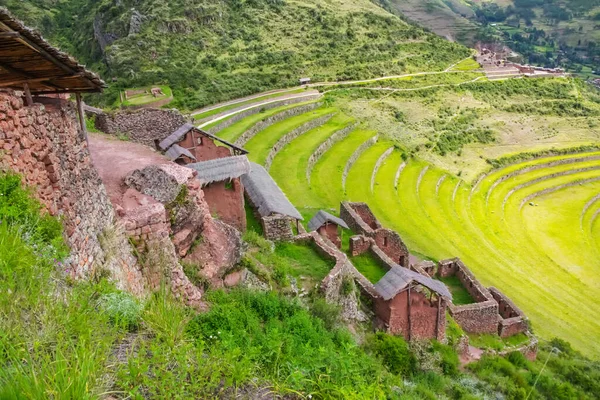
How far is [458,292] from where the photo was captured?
20062mm

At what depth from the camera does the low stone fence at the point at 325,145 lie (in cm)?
3122

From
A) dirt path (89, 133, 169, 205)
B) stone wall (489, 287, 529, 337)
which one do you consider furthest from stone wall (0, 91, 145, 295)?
stone wall (489, 287, 529, 337)

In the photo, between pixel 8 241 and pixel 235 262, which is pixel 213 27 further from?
pixel 8 241

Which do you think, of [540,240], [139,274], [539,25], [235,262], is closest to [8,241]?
[139,274]

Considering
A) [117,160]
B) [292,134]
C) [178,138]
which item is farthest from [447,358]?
[292,134]

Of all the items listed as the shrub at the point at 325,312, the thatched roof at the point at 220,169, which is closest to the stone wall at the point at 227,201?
the thatched roof at the point at 220,169

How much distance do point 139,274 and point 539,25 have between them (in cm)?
20272

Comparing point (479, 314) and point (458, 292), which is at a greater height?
point (479, 314)

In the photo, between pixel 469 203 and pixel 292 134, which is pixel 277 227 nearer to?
pixel 292 134

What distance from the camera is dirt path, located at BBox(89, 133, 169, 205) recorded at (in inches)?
384

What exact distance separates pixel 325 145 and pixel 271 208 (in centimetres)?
2090

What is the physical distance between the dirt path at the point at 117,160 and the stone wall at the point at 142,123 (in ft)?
9.07

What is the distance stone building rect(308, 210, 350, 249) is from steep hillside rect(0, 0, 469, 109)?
2312cm

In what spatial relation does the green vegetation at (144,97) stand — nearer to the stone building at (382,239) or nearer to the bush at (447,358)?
the stone building at (382,239)
